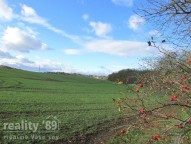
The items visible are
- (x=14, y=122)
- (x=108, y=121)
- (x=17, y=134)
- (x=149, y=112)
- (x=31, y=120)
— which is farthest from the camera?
(x=108, y=121)

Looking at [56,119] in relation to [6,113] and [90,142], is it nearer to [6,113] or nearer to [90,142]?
[6,113]

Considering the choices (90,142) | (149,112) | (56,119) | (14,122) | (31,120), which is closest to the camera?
(149,112)

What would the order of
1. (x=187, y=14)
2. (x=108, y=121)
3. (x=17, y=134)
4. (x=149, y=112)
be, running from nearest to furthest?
1. (x=149, y=112)
2. (x=187, y=14)
3. (x=17, y=134)
4. (x=108, y=121)

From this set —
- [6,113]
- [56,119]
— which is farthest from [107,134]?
[6,113]

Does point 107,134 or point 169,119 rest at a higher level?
point 169,119

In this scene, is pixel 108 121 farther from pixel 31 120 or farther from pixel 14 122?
pixel 14 122

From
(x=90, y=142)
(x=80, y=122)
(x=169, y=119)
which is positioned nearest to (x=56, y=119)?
(x=80, y=122)

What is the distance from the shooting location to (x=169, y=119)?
503 cm

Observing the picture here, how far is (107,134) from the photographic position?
13.3 metres

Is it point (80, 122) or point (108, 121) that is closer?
point (80, 122)

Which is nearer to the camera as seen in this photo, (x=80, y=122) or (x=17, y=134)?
(x=17, y=134)

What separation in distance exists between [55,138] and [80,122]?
4016 mm

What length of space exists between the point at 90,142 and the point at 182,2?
5.76 metres

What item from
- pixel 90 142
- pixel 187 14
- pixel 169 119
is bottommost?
pixel 90 142
